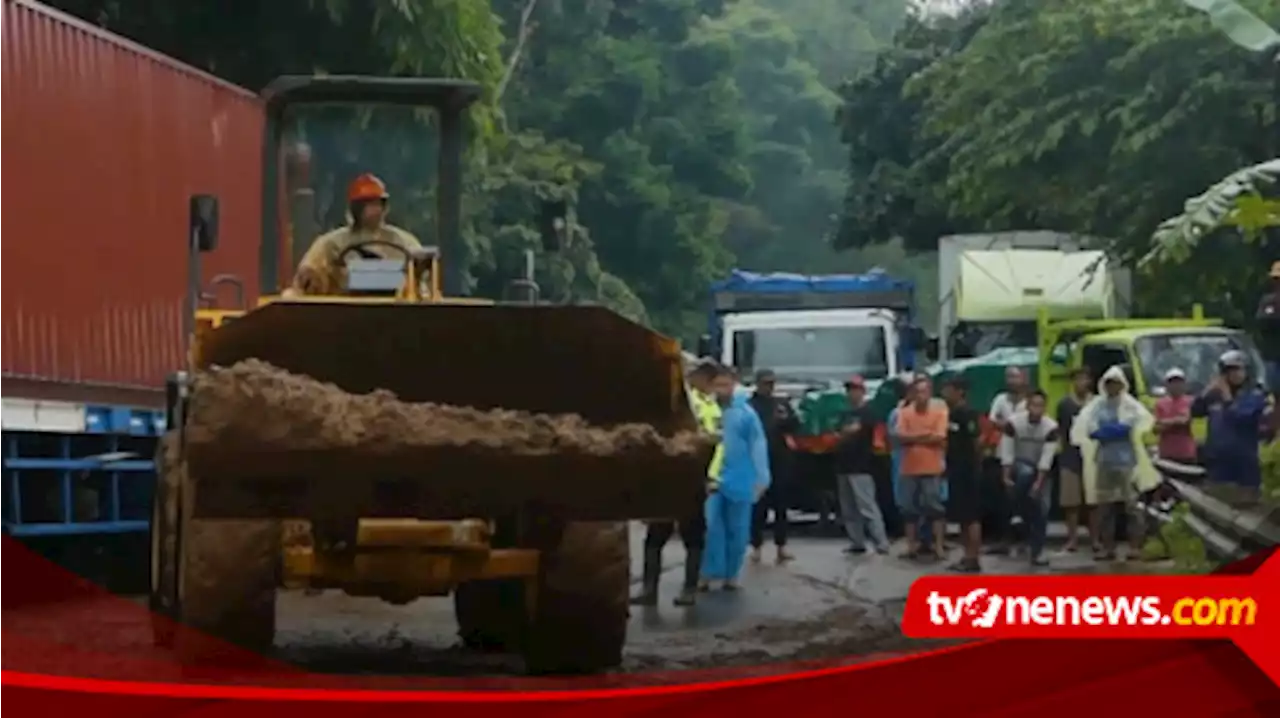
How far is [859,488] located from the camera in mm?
6902

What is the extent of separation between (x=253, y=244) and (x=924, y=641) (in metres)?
2.16

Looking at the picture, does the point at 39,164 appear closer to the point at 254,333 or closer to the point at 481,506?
the point at 254,333

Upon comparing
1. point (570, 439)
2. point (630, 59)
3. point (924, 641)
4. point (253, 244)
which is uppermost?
point (630, 59)

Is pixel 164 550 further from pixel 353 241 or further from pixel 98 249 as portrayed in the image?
pixel 98 249

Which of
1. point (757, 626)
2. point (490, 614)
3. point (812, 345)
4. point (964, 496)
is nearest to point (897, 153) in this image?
point (812, 345)

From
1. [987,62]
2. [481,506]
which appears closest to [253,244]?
[481,506]

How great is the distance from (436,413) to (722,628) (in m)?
0.90

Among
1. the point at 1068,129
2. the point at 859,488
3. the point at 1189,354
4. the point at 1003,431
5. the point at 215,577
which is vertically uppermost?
the point at 1068,129

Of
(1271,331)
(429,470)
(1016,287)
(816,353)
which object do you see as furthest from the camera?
(816,353)

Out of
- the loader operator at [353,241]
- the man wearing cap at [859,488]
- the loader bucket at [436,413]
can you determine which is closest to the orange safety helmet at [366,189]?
the loader operator at [353,241]

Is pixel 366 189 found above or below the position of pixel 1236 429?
Answer: above

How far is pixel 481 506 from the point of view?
22.9 feet

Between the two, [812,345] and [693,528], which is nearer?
[693,528]

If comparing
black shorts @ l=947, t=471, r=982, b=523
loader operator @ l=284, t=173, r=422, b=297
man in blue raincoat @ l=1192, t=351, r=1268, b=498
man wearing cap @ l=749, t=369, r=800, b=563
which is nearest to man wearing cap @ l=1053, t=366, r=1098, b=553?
black shorts @ l=947, t=471, r=982, b=523
